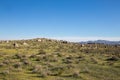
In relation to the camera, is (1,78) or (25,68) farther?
(25,68)

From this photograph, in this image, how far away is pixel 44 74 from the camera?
25.0 m

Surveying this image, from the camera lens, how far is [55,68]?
2862 centimetres

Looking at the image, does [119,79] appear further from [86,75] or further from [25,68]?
[25,68]

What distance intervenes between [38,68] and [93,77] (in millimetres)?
6674

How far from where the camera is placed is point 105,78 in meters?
24.2

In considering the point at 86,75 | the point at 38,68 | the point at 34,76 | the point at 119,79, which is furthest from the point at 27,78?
the point at 119,79

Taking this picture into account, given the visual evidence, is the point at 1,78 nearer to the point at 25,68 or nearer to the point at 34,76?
the point at 34,76

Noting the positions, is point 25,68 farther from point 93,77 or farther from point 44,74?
point 93,77

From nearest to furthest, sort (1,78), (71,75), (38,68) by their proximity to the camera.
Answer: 1. (1,78)
2. (71,75)
3. (38,68)

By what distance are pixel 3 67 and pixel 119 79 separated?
45.2ft

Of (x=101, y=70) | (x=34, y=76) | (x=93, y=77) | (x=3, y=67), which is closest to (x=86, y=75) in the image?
(x=93, y=77)

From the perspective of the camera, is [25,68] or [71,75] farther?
[25,68]

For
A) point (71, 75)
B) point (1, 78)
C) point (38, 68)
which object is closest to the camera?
point (1, 78)

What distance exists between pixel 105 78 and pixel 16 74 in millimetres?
8890
